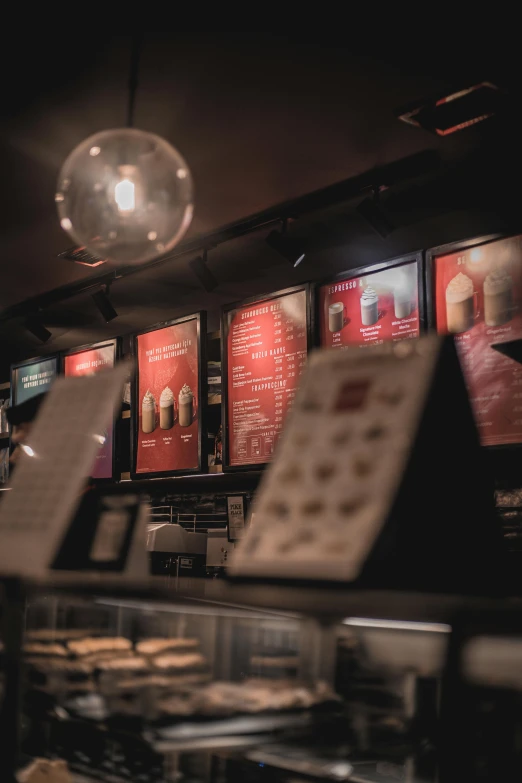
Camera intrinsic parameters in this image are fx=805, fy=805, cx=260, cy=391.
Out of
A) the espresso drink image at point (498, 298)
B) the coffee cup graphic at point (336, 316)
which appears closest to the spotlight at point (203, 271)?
the coffee cup graphic at point (336, 316)

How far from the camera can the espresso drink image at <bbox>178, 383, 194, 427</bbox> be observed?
5.15 metres

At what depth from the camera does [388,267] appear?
4141mm

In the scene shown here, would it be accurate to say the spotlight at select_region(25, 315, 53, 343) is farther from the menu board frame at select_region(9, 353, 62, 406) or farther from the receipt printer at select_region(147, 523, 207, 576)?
the receipt printer at select_region(147, 523, 207, 576)

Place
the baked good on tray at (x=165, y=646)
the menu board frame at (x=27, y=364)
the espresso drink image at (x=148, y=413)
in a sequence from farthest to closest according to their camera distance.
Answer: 1. the menu board frame at (x=27, y=364)
2. the espresso drink image at (x=148, y=413)
3. the baked good on tray at (x=165, y=646)

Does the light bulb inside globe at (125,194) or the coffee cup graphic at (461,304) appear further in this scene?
the coffee cup graphic at (461,304)

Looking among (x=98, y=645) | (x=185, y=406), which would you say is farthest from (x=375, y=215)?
(x=98, y=645)

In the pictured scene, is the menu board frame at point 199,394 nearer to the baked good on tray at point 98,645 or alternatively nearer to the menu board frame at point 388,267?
the menu board frame at point 388,267

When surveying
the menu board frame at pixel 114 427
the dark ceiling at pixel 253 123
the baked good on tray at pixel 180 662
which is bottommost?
the baked good on tray at pixel 180 662

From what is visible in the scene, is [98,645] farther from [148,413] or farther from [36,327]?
[36,327]

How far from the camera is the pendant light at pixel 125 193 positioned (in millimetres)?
2508

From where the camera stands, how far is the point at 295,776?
1.60m

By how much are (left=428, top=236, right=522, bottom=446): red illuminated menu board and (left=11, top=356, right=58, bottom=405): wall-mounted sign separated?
349cm

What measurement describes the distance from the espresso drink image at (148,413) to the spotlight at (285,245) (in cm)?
159

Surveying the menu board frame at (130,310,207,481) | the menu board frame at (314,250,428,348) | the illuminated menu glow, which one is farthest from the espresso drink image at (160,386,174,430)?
the menu board frame at (314,250,428,348)
